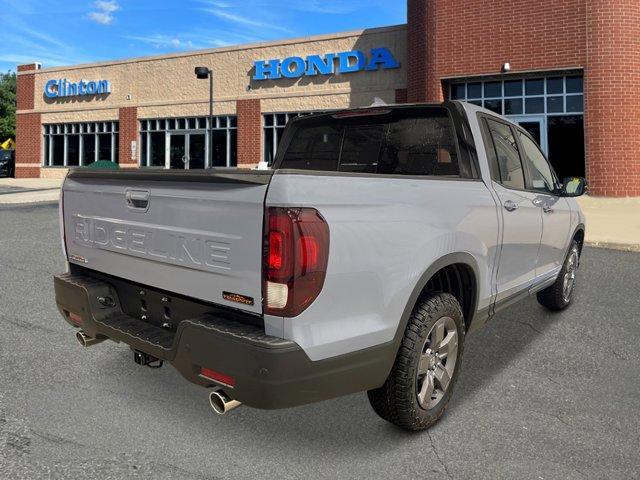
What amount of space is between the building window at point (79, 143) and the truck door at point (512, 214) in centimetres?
2698

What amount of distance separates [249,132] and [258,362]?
74.4 ft

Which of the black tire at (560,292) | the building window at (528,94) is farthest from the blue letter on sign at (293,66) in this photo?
the black tire at (560,292)

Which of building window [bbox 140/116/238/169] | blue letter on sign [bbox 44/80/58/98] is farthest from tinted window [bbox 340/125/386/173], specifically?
blue letter on sign [bbox 44/80/58/98]

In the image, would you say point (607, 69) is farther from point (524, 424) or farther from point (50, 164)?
point (50, 164)

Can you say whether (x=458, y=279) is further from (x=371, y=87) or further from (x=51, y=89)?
(x=51, y=89)

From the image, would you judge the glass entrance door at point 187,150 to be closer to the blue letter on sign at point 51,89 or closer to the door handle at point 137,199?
the blue letter on sign at point 51,89

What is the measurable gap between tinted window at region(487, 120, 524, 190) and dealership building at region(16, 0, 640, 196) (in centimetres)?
1361

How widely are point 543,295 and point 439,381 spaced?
291cm

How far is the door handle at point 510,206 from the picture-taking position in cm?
385

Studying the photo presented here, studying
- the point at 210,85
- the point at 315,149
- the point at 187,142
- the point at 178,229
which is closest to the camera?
the point at 178,229

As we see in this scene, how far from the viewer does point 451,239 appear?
3148 mm

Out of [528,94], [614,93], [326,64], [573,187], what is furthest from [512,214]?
[326,64]

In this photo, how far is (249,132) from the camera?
79.5 feet

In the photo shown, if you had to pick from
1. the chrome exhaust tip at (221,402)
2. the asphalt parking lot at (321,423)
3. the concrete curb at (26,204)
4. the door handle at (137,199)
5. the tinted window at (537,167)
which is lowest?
the asphalt parking lot at (321,423)
